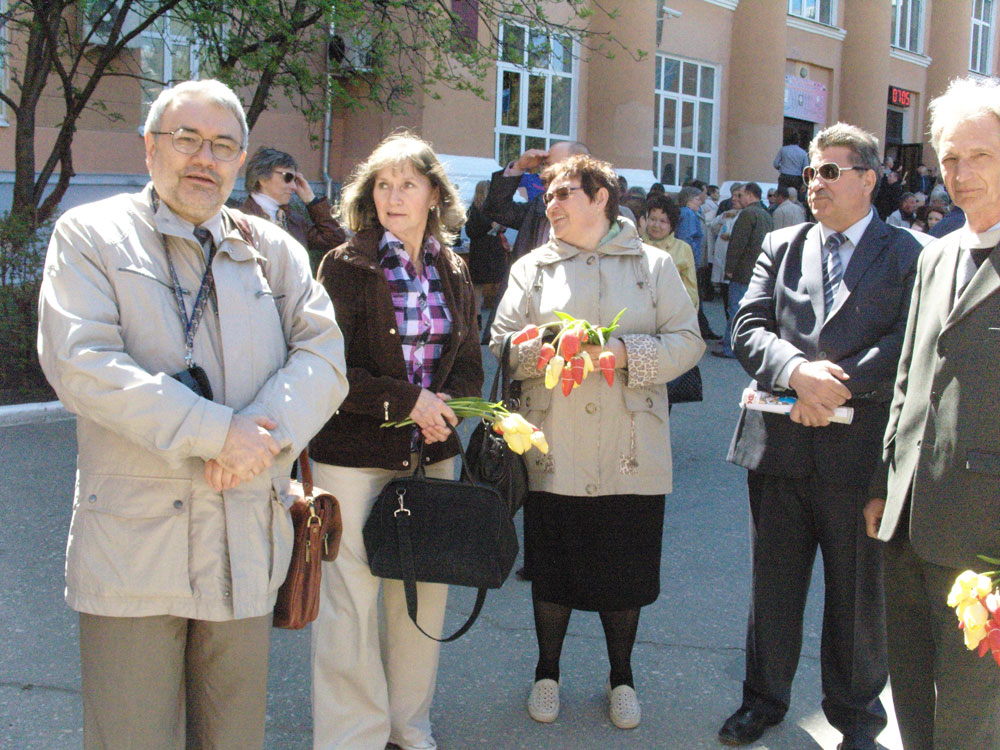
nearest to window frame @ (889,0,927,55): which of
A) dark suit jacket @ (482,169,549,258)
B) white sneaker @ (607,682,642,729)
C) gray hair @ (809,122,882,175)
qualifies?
dark suit jacket @ (482,169,549,258)

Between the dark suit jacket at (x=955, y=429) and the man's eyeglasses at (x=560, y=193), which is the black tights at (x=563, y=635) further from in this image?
the man's eyeglasses at (x=560, y=193)

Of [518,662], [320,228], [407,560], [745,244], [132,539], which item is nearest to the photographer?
[132,539]

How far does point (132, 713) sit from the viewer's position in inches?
95.7

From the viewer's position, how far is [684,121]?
20.2 meters

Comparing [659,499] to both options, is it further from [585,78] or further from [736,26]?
[736,26]

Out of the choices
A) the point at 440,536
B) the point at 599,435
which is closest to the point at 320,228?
the point at 599,435

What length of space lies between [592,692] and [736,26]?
62.3 ft

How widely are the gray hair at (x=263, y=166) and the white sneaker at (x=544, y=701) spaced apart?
3.57 meters

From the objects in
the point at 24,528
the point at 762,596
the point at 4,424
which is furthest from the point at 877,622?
the point at 4,424

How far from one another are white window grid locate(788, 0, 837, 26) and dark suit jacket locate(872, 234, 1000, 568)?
21.2 meters

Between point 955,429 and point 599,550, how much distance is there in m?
1.37

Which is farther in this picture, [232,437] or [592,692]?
[592,692]

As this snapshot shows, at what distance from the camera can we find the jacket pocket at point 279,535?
8.44ft

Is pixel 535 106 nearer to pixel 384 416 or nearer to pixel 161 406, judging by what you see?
pixel 384 416
